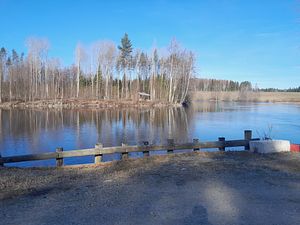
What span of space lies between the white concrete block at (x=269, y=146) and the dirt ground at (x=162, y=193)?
1.18 metres

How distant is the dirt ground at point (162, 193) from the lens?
5.41m

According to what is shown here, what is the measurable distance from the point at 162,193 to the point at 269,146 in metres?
6.47

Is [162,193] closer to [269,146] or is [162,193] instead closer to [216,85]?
[269,146]

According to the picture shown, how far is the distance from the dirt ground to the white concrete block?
1.18m

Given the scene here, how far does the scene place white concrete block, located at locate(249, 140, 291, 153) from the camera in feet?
38.7

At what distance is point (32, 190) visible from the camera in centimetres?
758

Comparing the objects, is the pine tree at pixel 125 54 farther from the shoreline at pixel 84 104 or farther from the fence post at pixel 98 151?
the fence post at pixel 98 151

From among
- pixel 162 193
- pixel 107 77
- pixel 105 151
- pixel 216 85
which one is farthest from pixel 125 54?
pixel 216 85

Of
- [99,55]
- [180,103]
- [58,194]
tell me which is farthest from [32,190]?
[99,55]

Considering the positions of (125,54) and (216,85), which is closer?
(125,54)

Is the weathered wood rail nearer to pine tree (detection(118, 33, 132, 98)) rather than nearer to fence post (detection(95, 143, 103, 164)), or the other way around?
fence post (detection(95, 143, 103, 164))

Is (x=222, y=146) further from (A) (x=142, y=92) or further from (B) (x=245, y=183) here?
(A) (x=142, y=92)

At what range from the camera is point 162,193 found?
22.3 ft

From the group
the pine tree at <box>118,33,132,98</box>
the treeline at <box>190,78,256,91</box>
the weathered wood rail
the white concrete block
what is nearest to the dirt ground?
the weathered wood rail
